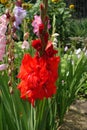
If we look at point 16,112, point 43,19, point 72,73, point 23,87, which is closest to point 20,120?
point 16,112

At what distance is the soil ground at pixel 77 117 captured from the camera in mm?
3241

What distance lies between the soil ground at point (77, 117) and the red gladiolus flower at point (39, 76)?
1.68 m

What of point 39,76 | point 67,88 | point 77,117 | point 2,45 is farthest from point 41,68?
point 77,117

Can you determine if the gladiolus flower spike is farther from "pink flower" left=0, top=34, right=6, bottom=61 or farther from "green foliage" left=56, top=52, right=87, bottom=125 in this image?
"green foliage" left=56, top=52, right=87, bottom=125

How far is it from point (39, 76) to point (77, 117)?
7.01 ft

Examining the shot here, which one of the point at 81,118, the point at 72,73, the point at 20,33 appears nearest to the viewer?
the point at 72,73

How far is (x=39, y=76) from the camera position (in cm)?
144

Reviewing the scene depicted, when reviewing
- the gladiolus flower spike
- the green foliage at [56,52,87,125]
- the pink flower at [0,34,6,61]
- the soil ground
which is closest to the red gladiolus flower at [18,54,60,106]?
the gladiolus flower spike

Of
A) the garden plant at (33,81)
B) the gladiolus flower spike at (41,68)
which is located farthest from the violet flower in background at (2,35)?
the gladiolus flower spike at (41,68)

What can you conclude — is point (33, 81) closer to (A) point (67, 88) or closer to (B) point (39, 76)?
(B) point (39, 76)

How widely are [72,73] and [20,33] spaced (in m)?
3.13

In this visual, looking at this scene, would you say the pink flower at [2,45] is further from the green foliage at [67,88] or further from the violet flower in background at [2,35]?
the green foliage at [67,88]

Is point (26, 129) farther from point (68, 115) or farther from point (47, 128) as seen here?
point (68, 115)

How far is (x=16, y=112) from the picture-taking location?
196cm
